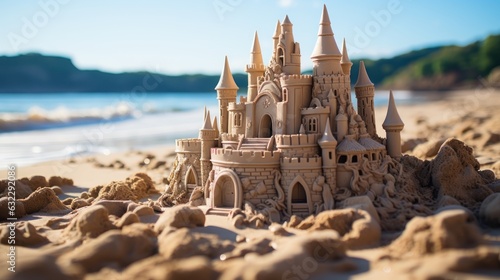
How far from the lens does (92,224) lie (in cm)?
1366

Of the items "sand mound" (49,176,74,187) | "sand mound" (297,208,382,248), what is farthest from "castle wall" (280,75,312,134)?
"sand mound" (49,176,74,187)

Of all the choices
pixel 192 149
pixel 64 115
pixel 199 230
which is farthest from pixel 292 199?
pixel 64 115

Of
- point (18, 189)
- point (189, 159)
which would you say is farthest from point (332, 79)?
point (18, 189)

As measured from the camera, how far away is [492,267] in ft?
34.2

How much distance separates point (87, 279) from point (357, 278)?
609cm

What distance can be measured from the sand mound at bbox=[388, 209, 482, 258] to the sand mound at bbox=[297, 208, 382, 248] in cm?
90

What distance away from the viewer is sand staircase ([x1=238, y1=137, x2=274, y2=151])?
1627 centimetres

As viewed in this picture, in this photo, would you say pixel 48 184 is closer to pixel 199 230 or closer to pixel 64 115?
pixel 199 230

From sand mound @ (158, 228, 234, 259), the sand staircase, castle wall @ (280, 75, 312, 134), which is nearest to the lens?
sand mound @ (158, 228, 234, 259)

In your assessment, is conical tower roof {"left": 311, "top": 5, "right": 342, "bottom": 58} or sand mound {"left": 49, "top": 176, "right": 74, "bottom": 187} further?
sand mound {"left": 49, "top": 176, "right": 74, "bottom": 187}

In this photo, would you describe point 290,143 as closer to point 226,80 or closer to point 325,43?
point 325,43

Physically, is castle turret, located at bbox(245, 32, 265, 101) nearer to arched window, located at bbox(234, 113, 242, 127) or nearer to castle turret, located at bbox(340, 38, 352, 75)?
arched window, located at bbox(234, 113, 242, 127)

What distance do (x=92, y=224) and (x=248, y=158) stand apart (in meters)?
5.30

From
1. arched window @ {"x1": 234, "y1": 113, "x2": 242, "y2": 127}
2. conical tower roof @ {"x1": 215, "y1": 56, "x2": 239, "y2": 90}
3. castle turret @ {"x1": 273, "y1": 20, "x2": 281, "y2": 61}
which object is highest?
castle turret @ {"x1": 273, "y1": 20, "x2": 281, "y2": 61}
